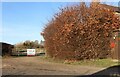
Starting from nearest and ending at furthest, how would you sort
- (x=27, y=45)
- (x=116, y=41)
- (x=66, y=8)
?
1. (x=116, y=41)
2. (x=66, y=8)
3. (x=27, y=45)

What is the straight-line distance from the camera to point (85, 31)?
28203 millimetres

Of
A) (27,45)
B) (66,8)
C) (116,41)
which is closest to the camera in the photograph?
(116,41)

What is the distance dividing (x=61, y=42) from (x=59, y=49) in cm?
115

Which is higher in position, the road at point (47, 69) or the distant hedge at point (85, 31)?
the distant hedge at point (85, 31)

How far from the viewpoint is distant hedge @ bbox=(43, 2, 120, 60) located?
2812 cm

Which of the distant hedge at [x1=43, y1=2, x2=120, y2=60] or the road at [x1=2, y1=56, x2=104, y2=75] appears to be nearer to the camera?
the road at [x1=2, y1=56, x2=104, y2=75]

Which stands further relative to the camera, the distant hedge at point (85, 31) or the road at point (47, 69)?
the distant hedge at point (85, 31)

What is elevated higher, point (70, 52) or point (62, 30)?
point (62, 30)

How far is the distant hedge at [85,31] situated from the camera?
28125 mm

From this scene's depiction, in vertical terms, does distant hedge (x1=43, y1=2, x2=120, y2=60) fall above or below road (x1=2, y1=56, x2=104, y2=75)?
above

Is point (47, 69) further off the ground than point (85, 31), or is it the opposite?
point (85, 31)

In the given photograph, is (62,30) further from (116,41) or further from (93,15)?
(116,41)

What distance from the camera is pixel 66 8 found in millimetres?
30312

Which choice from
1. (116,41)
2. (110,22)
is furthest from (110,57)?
(110,22)
